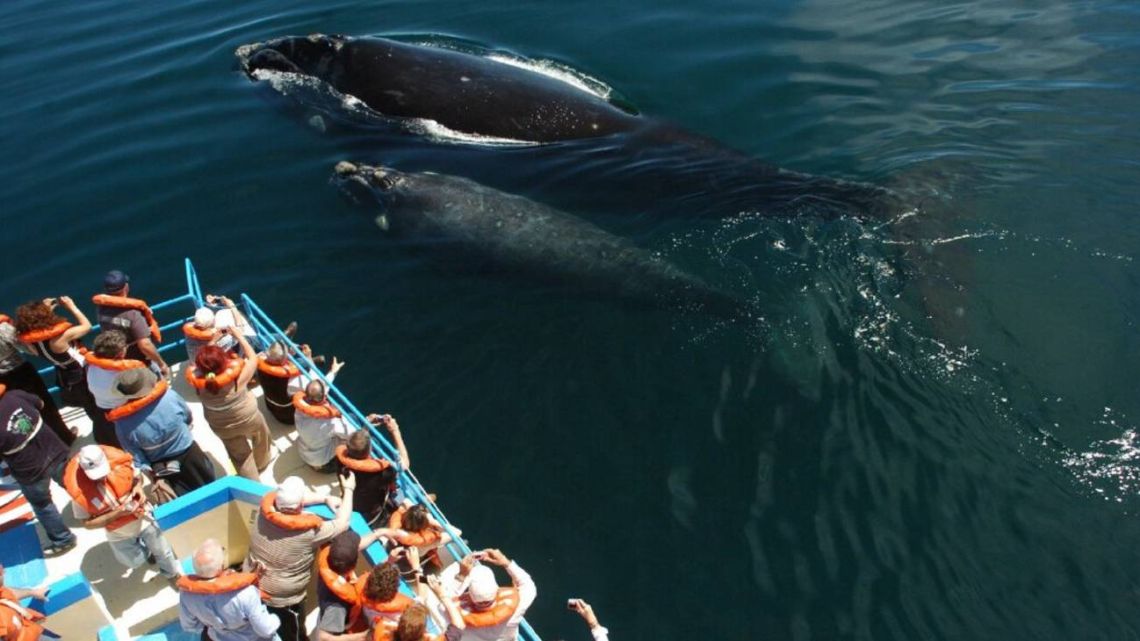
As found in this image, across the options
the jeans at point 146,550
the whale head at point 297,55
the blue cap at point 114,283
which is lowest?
the jeans at point 146,550

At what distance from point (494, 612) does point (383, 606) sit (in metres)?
1.00

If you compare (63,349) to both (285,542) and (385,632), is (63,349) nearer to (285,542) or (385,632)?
(285,542)

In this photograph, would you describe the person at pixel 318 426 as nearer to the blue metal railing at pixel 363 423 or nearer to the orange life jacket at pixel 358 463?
the blue metal railing at pixel 363 423

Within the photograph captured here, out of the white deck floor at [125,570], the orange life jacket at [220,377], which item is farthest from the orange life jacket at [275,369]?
the white deck floor at [125,570]

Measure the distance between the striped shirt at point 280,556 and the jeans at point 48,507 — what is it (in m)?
2.80

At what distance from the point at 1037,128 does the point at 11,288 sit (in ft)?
64.5

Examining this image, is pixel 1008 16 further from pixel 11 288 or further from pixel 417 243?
pixel 11 288

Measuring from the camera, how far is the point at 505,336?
45.5ft

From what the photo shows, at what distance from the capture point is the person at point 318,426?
10.3 m

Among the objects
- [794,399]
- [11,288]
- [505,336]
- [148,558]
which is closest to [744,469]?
[794,399]

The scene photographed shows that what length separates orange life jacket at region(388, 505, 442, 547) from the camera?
8984 millimetres

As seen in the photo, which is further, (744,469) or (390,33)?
(390,33)

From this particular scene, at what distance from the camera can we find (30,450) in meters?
9.07

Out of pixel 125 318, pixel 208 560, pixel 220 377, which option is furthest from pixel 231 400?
pixel 208 560
